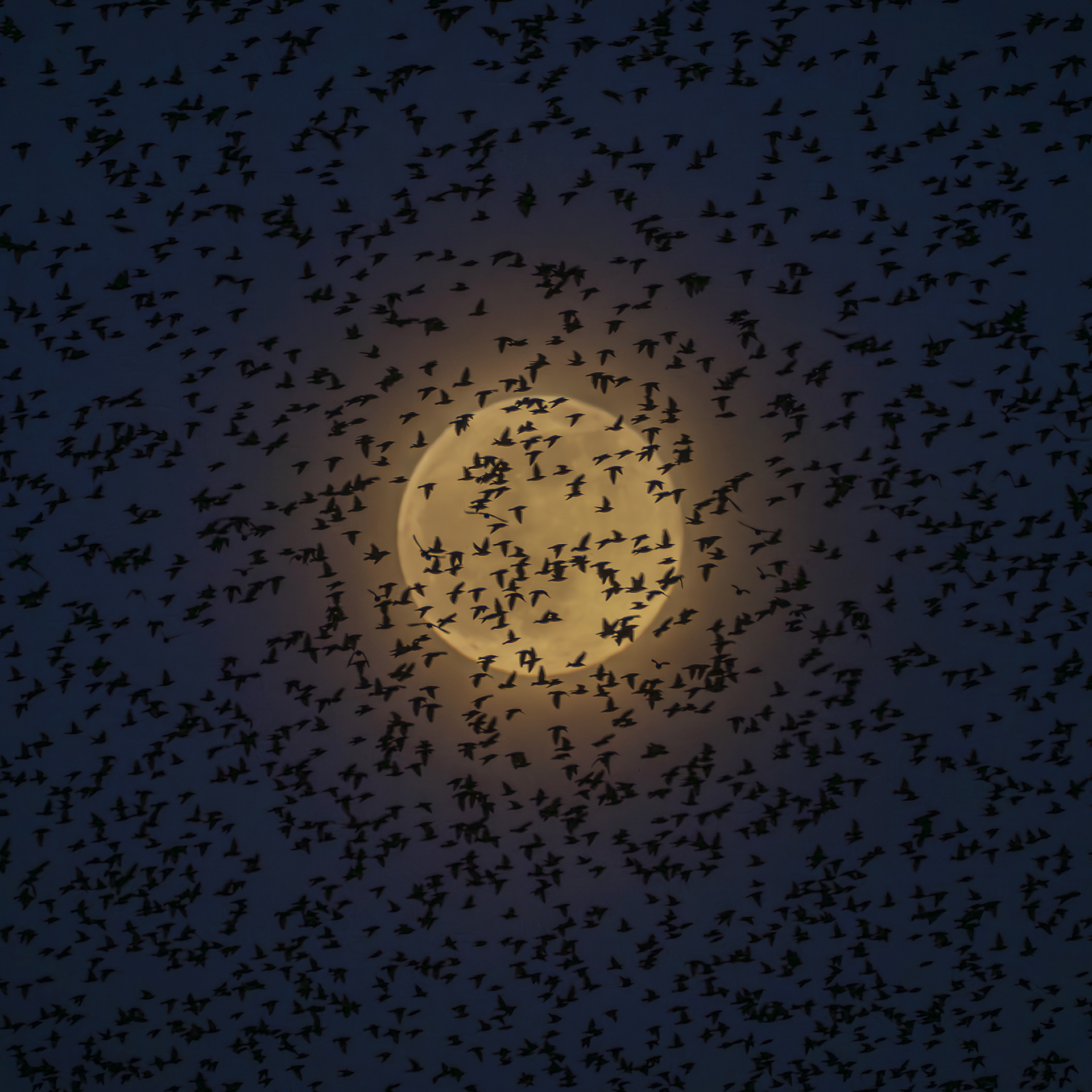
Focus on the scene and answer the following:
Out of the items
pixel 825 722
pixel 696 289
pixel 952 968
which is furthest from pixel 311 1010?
pixel 696 289

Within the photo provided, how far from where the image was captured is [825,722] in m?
8.85

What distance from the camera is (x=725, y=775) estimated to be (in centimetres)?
885

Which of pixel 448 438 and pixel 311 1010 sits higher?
pixel 448 438

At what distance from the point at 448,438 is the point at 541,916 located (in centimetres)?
527

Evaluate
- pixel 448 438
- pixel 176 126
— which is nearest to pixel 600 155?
pixel 448 438

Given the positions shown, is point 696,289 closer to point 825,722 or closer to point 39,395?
point 825,722

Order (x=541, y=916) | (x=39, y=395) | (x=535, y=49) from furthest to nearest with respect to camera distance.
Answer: (x=541, y=916)
(x=39, y=395)
(x=535, y=49)

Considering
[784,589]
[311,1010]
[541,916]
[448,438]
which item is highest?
[448,438]

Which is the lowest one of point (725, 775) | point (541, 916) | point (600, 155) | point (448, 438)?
point (541, 916)

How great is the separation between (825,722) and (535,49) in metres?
7.40

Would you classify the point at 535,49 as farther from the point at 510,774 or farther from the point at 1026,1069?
the point at 1026,1069

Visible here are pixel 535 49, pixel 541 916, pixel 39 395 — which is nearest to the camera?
pixel 535 49

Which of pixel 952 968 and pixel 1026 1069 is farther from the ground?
pixel 952 968

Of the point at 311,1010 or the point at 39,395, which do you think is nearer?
the point at 39,395
